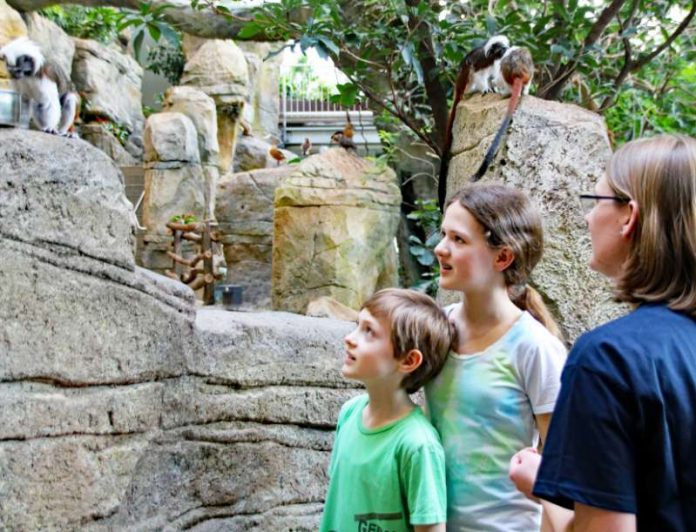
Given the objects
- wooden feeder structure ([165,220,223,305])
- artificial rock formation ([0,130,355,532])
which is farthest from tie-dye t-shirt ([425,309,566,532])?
wooden feeder structure ([165,220,223,305])

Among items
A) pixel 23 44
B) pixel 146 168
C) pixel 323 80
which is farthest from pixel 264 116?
pixel 23 44

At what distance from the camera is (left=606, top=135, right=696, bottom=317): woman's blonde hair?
1.13m

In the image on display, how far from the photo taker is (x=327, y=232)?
25.9ft

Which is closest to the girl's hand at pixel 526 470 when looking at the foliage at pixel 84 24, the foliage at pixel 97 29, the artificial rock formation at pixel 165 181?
the foliage at pixel 97 29

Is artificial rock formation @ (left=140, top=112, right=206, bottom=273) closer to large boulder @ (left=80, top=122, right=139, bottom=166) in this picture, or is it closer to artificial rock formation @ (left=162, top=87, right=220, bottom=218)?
artificial rock formation @ (left=162, top=87, right=220, bottom=218)

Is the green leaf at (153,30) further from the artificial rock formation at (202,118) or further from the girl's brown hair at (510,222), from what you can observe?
the artificial rock formation at (202,118)

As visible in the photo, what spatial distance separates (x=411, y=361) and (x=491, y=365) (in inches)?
8.1

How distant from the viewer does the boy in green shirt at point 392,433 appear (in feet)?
A: 5.90

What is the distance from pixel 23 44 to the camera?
13.9 feet

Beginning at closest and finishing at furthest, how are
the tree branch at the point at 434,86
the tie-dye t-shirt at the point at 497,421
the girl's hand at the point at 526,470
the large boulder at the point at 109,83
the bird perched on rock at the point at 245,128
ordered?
the girl's hand at the point at 526,470 → the tie-dye t-shirt at the point at 497,421 → the tree branch at the point at 434,86 → the large boulder at the point at 109,83 → the bird perched on rock at the point at 245,128

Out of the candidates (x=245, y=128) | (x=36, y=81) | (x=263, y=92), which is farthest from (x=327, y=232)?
(x=263, y=92)

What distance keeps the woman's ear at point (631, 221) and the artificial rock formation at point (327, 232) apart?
6.66 meters

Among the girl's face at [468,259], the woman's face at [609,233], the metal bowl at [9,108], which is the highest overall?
the metal bowl at [9,108]

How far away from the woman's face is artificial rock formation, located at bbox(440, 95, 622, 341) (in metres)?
2.40
